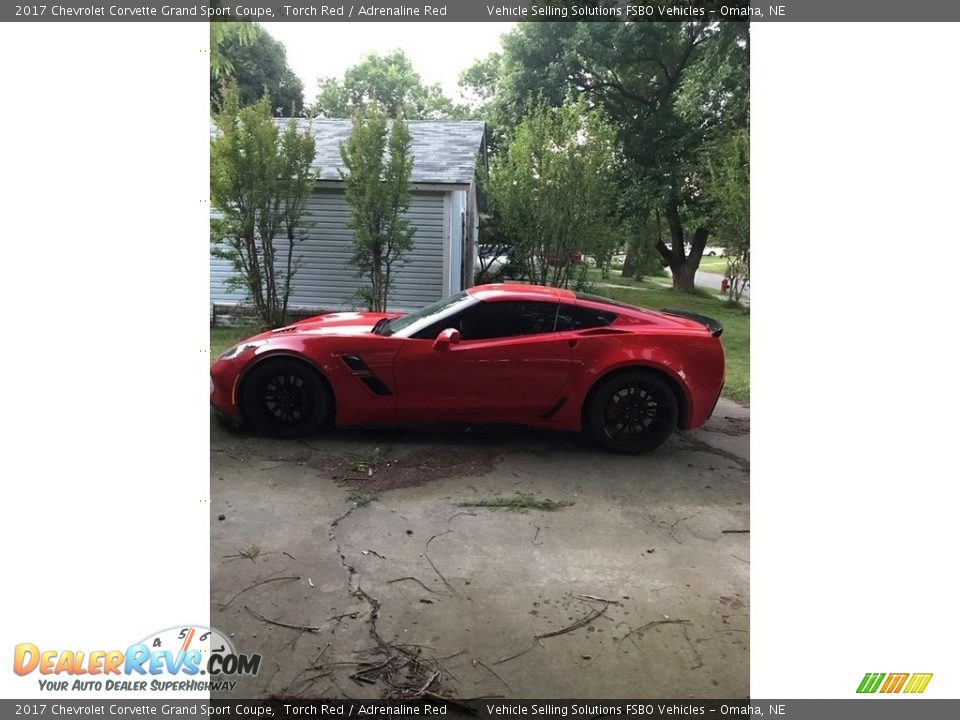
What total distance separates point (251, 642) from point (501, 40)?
1.98 meters

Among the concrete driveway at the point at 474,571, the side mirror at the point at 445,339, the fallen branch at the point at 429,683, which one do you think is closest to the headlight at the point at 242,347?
the concrete driveway at the point at 474,571

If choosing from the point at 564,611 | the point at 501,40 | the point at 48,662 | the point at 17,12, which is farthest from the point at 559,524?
the point at 17,12

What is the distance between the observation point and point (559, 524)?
6.68 ft

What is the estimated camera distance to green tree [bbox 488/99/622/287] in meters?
2.25

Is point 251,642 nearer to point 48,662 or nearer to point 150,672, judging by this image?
point 150,672

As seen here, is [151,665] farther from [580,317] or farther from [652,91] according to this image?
[652,91]

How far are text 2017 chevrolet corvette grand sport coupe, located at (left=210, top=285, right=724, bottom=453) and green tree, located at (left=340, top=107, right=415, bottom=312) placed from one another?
23 cm

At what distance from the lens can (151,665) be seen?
4.66ft

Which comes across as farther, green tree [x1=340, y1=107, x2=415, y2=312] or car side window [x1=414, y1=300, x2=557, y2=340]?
car side window [x1=414, y1=300, x2=557, y2=340]
